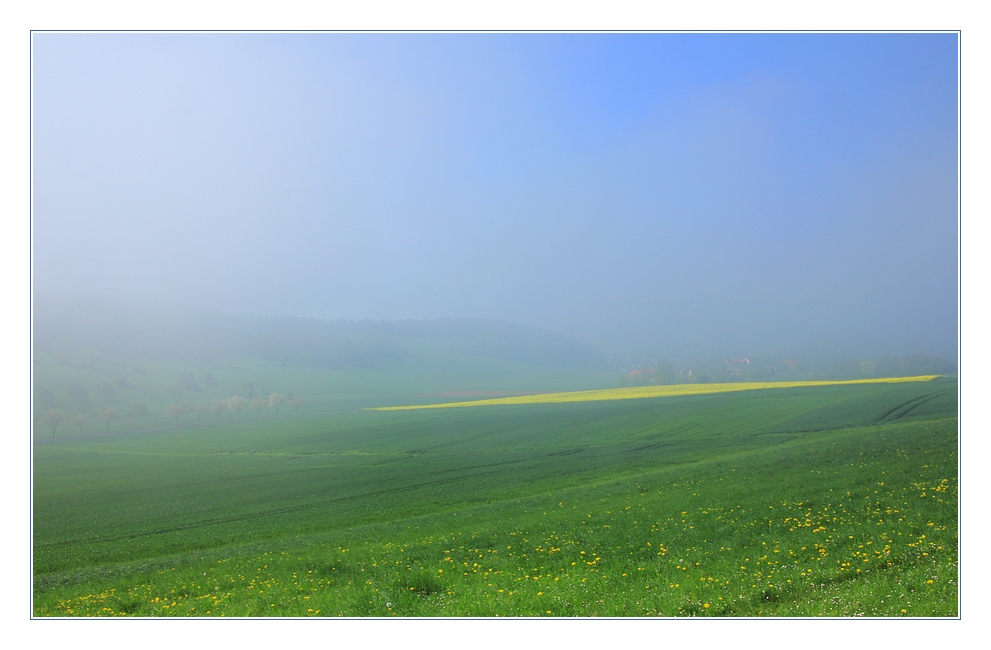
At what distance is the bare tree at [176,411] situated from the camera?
1830 centimetres

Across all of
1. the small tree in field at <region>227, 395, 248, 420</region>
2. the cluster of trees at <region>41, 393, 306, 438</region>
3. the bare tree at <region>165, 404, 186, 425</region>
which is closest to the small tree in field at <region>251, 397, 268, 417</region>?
the cluster of trees at <region>41, 393, 306, 438</region>

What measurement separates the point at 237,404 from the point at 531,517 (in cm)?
1454

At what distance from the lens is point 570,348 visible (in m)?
20.2

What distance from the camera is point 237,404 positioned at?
62.8ft

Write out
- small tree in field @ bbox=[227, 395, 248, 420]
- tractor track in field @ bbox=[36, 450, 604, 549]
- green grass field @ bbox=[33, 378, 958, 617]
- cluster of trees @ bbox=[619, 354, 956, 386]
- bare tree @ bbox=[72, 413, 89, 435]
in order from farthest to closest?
1. cluster of trees @ bbox=[619, 354, 956, 386]
2. small tree in field @ bbox=[227, 395, 248, 420]
3. bare tree @ bbox=[72, 413, 89, 435]
4. tractor track in field @ bbox=[36, 450, 604, 549]
5. green grass field @ bbox=[33, 378, 958, 617]

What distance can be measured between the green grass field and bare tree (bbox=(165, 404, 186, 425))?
579 millimetres

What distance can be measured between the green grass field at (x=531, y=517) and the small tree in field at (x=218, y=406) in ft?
3.35

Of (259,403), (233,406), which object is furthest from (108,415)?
(259,403)

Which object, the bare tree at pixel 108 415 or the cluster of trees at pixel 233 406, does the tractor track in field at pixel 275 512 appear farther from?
the cluster of trees at pixel 233 406

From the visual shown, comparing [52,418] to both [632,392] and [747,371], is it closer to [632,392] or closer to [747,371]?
[632,392]

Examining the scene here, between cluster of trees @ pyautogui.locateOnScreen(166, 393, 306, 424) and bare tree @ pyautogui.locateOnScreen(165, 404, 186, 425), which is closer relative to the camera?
bare tree @ pyautogui.locateOnScreen(165, 404, 186, 425)

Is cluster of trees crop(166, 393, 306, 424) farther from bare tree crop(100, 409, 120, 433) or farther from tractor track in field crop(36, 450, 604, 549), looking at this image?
tractor track in field crop(36, 450, 604, 549)

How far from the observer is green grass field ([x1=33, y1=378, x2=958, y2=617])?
6.38 metres

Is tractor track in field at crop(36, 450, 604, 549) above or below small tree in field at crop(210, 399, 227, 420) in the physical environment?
below
